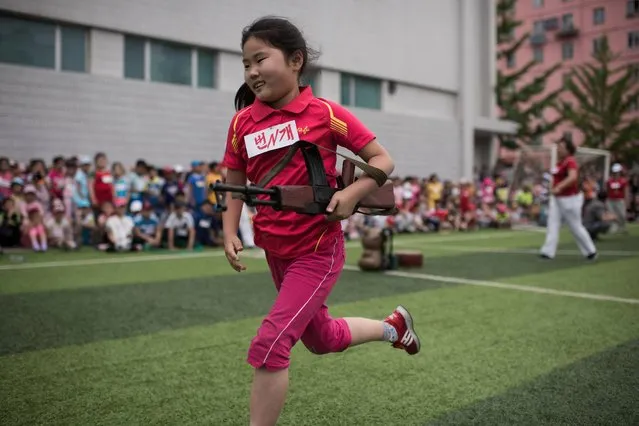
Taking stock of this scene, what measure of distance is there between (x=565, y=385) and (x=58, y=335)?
381cm

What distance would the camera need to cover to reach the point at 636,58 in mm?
47688

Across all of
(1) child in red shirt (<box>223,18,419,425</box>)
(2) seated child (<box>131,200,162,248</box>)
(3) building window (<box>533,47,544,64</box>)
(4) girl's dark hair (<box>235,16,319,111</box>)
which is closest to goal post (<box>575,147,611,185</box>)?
(2) seated child (<box>131,200,162,248</box>)

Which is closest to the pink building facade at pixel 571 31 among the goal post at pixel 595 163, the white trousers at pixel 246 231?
the goal post at pixel 595 163

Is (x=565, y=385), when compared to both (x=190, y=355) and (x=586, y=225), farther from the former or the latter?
(x=586, y=225)

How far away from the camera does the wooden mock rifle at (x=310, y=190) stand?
2506 mm

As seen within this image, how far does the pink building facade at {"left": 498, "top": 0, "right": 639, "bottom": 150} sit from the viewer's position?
48438 millimetres

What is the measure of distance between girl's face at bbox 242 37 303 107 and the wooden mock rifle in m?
0.27

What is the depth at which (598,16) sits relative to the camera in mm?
50344

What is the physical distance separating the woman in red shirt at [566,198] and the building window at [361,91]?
42.0 feet

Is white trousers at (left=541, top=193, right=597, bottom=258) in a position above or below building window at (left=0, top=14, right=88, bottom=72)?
below

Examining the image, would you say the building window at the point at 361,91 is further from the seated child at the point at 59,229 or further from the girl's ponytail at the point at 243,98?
the girl's ponytail at the point at 243,98

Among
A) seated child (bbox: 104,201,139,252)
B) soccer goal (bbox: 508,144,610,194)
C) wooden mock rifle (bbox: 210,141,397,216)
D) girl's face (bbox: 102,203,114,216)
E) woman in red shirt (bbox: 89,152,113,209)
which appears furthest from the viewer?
soccer goal (bbox: 508,144,610,194)

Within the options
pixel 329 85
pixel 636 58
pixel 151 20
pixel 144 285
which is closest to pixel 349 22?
pixel 329 85

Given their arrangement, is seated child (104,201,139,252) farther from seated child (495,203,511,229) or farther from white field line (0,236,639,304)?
seated child (495,203,511,229)
